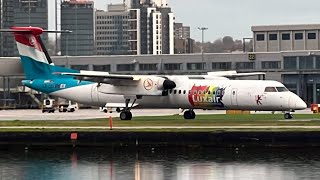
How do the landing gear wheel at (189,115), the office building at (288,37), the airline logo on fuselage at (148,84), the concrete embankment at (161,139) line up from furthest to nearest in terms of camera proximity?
1. the office building at (288,37)
2. the landing gear wheel at (189,115)
3. the airline logo on fuselage at (148,84)
4. the concrete embankment at (161,139)

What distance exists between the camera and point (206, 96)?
6044 centimetres

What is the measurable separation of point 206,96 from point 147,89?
4370 millimetres

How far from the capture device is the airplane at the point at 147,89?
5875 cm

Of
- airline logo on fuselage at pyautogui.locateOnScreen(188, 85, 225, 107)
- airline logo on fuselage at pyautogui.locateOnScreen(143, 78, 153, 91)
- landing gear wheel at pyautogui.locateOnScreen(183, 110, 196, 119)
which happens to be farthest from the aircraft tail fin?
airline logo on fuselage at pyautogui.locateOnScreen(188, 85, 225, 107)

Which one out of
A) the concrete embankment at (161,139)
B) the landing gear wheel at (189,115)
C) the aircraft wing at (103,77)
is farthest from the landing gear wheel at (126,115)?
the concrete embankment at (161,139)

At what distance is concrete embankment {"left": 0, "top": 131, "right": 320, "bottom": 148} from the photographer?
40.0 meters

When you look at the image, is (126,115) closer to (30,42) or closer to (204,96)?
(204,96)

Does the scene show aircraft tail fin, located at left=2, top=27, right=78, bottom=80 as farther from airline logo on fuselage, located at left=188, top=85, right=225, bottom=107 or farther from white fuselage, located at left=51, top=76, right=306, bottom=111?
airline logo on fuselage, located at left=188, top=85, right=225, bottom=107

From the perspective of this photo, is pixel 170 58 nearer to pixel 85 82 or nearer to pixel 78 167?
pixel 85 82

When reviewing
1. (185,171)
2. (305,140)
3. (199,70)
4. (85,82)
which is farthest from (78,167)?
(199,70)

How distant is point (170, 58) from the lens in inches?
4749

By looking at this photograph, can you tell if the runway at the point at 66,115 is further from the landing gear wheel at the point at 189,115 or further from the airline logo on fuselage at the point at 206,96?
the airline logo on fuselage at the point at 206,96

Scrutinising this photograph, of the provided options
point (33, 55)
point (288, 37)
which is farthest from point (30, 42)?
point (288, 37)

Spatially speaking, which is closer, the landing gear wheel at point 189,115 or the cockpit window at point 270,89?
the cockpit window at point 270,89
